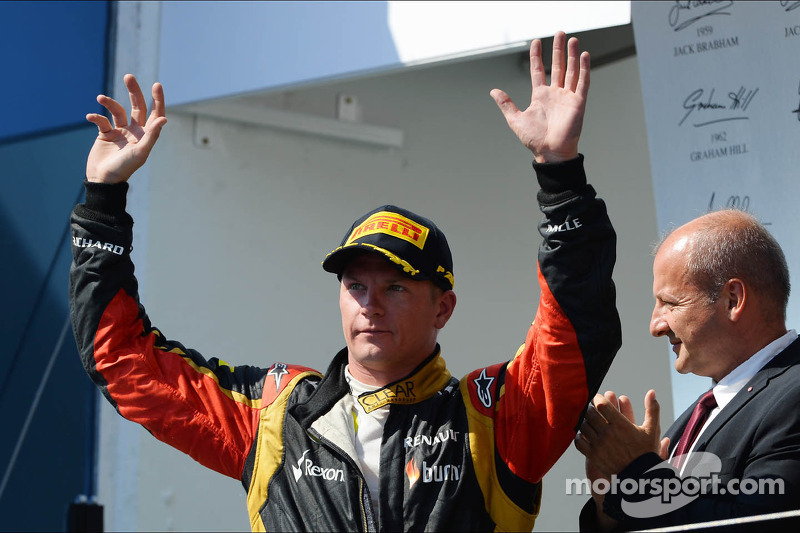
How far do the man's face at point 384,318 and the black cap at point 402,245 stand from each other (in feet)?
0.10

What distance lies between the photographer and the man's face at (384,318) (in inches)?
73.0

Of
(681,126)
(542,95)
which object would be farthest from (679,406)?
(542,95)

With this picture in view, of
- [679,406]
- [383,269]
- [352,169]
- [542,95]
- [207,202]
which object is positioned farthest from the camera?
[352,169]

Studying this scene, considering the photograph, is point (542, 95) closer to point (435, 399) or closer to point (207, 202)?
point (435, 399)

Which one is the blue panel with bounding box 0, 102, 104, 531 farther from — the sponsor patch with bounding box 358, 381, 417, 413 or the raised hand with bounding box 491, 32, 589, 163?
the raised hand with bounding box 491, 32, 589, 163

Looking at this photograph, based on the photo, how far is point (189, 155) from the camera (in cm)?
389

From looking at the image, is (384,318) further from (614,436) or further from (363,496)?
(614,436)

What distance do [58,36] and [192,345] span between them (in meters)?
1.38

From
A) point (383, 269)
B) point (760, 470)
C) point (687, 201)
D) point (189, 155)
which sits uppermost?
point (189, 155)

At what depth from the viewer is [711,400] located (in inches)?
73.8

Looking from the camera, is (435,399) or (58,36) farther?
(58,36)
